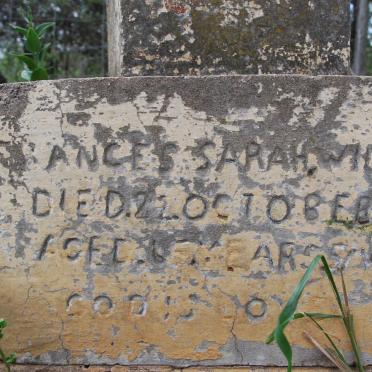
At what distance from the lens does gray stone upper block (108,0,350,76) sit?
92.4 inches

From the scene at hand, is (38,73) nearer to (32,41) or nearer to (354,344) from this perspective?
(32,41)

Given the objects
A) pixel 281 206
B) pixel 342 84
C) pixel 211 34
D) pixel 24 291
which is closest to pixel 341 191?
pixel 281 206

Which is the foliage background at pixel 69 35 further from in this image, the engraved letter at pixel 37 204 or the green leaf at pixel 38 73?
the engraved letter at pixel 37 204

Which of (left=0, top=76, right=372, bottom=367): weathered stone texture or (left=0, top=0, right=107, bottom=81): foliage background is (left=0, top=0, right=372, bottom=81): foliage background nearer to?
(left=0, top=0, right=107, bottom=81): foliage background

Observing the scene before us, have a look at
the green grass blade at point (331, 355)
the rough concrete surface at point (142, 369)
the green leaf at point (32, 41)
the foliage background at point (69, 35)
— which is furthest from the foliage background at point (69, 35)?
the green grass blade at point (331, 355)

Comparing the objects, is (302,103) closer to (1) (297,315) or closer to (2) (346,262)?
(2) (346,262)

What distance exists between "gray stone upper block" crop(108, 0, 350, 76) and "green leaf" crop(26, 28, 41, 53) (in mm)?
949

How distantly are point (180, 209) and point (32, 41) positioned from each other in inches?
58.5

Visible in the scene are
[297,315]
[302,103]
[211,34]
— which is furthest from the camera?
[211,34]

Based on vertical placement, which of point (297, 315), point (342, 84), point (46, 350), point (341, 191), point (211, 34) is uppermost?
point (211, 34)

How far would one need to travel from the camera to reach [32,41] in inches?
128

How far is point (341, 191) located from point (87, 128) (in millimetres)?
889

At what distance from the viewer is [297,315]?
6.75ft

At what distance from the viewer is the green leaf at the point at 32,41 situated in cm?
322
